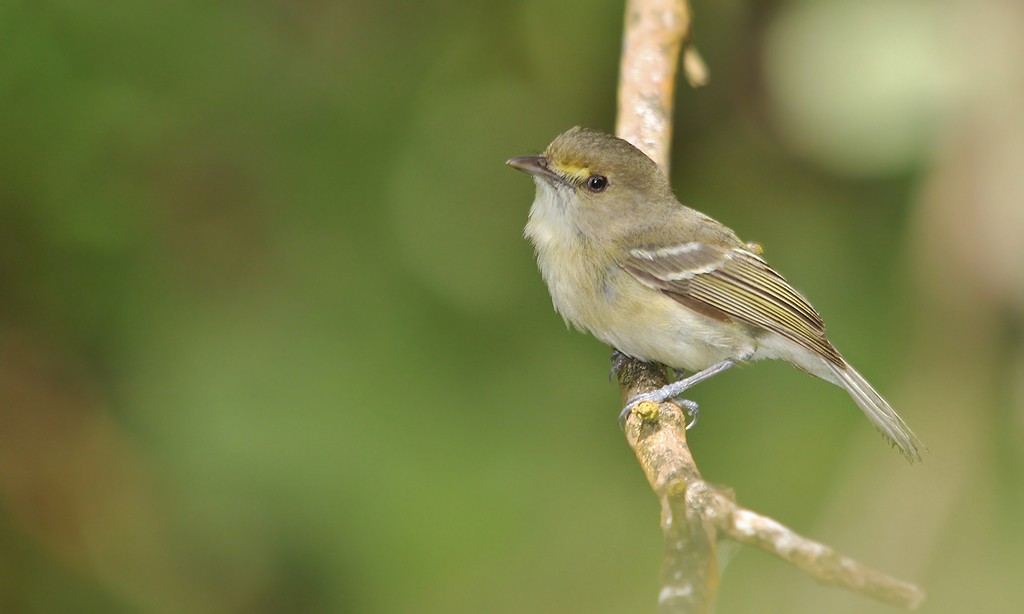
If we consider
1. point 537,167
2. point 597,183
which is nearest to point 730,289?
point 597,183

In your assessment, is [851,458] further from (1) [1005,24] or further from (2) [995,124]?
(1) [1005,24]

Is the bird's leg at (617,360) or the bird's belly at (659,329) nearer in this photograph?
the bird's belly at (659,329)

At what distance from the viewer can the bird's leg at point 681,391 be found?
3.55 metres

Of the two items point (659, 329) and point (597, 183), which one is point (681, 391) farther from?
point (597, 183)

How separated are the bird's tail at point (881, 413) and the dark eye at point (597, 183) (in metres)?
1.15

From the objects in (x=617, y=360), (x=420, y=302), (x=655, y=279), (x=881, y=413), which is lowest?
(x=420, y=302)

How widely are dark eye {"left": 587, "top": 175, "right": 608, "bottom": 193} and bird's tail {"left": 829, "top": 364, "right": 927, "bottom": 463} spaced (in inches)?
45.1

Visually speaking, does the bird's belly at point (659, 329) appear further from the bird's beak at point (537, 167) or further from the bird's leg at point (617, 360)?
the bird's beak at point (537, 167)

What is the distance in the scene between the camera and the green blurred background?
4297 millimetres

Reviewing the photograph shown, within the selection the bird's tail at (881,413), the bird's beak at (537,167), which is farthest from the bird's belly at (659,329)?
the bird's beak at (537,167)

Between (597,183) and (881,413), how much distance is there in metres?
1.42

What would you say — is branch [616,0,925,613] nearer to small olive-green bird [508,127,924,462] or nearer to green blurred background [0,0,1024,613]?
small olive-green bird [508,127,924,462]

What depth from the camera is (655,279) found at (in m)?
4.20

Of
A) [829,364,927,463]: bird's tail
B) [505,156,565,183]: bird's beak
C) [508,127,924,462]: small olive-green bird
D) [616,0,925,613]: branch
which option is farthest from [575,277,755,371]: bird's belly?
[505,156,565,183]: bird's beak
